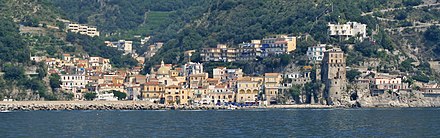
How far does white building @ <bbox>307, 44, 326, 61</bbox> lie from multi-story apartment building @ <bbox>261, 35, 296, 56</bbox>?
355cm

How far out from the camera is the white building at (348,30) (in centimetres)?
14688

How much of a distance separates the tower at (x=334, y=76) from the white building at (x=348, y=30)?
496 inches

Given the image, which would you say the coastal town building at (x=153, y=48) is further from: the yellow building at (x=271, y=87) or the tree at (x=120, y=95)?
the yellow building at (x=271, y=87)

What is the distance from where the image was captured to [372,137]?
71.9 m

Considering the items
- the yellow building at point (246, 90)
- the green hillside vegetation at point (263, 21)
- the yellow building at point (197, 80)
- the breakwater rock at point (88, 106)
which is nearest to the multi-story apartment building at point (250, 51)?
the green hillside vegetation at point (263, 21)

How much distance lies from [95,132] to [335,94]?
5819 cm

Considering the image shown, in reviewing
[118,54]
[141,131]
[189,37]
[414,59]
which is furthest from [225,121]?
[118,54]

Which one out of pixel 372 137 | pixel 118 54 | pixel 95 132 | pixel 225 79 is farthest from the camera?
pixel 118 54

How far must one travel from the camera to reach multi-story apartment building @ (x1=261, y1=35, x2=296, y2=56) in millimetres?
146125

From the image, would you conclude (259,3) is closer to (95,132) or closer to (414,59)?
(414,59)

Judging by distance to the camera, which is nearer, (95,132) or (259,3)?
(95,132)

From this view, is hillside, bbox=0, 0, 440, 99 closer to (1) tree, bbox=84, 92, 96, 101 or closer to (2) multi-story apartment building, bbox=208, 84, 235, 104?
(1) tree, bbox=84, 92, 96, 101

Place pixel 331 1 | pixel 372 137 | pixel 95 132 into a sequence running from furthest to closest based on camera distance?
pixel 331 1
pixel 95 132
pixel 372 137

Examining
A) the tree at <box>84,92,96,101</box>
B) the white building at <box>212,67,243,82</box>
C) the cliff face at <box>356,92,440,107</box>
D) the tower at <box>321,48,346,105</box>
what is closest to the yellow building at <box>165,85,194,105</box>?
the white building at <box>212,67,243,82</box>
